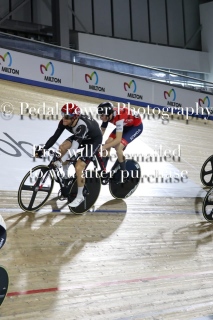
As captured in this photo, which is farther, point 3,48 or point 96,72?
point 96,72

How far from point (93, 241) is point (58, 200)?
932 mm

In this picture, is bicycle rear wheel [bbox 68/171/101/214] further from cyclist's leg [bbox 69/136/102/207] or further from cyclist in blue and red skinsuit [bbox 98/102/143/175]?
cyclist in blue and red skinsuit [bbox 98/102/143/175]

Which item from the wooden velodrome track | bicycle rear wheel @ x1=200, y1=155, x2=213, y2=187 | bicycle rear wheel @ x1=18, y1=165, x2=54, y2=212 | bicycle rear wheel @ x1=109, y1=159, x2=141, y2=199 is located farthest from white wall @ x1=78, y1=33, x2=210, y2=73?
bicycle rear wheel @ x1=18, y1=165, x2=54, y2=212

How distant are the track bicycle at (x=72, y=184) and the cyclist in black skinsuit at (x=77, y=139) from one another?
67 millimetres

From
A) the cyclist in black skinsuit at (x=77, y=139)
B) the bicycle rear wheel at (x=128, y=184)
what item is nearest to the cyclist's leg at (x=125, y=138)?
the bicycle rear wheel at (x=128, y=184)

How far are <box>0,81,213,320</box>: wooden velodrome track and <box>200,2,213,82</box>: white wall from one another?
1195 cm

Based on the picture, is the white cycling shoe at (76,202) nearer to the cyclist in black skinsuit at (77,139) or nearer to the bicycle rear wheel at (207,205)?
the cyclist in black skinsuit at (77,139)

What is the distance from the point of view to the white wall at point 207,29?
763 inches

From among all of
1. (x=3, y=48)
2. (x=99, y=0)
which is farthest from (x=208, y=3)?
(x=3, y=48)

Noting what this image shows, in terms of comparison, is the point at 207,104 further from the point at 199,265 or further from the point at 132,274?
the point at 132,274

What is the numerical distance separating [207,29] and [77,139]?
14.6m

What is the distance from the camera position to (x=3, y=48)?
9719 millimetres

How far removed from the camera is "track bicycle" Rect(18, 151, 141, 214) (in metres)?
5.89

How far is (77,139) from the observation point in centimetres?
602
